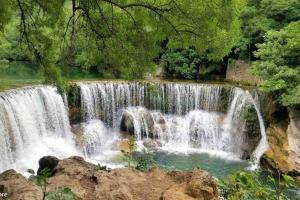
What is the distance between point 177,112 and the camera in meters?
17.3

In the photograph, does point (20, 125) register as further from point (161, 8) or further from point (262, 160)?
point (161, 8)

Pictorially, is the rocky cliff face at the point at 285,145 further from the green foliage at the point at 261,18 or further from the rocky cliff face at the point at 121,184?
the rocky cliff face at the point at 121,184

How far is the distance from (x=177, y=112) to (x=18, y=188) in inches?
490

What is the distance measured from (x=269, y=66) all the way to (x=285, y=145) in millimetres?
2470

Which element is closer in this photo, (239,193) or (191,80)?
(239,193)

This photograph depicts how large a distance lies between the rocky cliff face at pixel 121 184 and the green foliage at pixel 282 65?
27.0ft

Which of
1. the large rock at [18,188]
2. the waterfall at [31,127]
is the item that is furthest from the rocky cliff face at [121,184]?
the waterfall at [31,127]

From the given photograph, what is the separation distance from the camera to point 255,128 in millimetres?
15469

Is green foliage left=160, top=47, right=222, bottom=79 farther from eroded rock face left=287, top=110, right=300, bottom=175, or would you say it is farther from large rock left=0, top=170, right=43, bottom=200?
large rock left=0, top=170, right=43, bottom=200

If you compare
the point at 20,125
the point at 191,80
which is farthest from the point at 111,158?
the point at 191,80

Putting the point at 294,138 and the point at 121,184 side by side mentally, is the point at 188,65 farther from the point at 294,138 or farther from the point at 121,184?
the point at 121,184

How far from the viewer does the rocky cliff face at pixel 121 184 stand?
5.14 m

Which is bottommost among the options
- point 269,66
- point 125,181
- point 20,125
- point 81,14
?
point 20,125

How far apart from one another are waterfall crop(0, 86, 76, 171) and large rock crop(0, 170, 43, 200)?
6962mm
